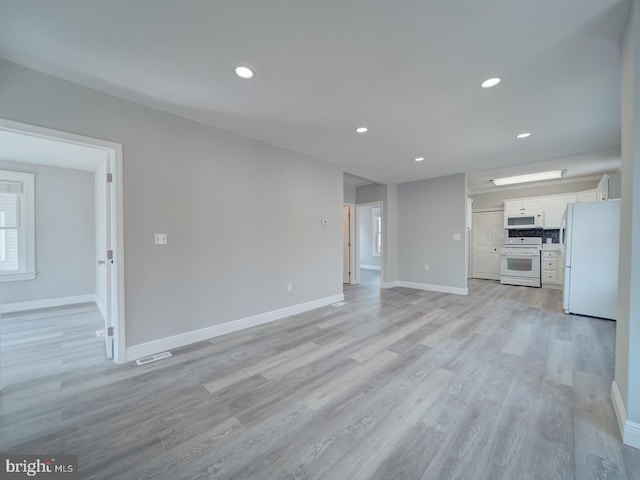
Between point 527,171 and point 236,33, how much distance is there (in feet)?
19.9

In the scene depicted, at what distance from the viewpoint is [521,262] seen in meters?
6.37

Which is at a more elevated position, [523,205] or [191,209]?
[523,205]

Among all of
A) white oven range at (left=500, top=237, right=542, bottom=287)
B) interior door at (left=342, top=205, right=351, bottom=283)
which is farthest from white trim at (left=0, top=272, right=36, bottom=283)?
white oven range at (left=500, top=237, right=542, bottom=287)

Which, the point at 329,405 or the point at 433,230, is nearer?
the point at 329,405

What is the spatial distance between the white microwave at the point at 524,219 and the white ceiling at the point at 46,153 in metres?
8.69

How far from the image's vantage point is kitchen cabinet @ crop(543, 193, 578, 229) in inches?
238

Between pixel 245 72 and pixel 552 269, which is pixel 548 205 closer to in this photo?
pixel 552 269

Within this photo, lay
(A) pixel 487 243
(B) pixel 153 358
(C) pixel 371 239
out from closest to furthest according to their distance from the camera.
A: (B) pixel 153 358 < (A) pixel 487 243 < (C) pixel 371 239

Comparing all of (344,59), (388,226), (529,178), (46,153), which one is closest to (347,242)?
(388,226)

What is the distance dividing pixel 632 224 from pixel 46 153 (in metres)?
6.68

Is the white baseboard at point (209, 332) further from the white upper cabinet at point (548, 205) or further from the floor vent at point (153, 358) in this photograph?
the white upper cabinet at point (548, 205)

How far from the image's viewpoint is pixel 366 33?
1705 millimetres

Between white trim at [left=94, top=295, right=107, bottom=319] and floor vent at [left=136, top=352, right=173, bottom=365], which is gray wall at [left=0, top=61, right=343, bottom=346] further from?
white trim at [left=94, top=295, right=107, bottom=319]

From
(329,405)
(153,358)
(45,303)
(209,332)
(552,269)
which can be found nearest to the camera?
(329,405)
